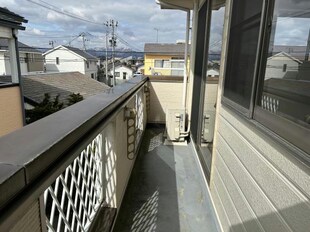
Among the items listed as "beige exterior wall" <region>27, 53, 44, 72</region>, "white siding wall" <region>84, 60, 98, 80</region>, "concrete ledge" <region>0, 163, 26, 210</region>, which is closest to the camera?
"concrete ledge" <region>0, 163, 26, 210</region>

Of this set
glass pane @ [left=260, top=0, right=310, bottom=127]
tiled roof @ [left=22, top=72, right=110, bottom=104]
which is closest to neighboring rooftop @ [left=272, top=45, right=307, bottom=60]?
glass pane @ [left=260, top=0, right=310, bottom=127]

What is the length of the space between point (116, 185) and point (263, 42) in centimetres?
150

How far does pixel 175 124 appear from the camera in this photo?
3934mm

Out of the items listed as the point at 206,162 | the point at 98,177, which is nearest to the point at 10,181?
the point at 98,177

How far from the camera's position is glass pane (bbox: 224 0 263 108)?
1295 mm

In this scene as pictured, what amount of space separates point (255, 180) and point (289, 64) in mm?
581

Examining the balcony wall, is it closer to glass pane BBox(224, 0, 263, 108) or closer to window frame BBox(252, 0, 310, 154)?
glass pane BBox(224, 0, 263, 108)

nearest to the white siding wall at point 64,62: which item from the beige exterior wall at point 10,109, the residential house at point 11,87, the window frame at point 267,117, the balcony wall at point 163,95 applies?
the residential house at point 11,87

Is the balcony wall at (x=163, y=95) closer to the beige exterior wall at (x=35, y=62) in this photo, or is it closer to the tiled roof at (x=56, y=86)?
the tiled roof at (x=56, y=86)

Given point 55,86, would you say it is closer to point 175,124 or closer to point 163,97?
point 163,97

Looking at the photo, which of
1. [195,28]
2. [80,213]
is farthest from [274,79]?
[195,28]

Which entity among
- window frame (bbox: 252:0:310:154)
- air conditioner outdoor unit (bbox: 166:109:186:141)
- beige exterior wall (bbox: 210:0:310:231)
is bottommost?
air conditioner outdoor unit (bbox: 166:109:186:141)

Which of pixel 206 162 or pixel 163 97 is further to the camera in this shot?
pixel 163 97

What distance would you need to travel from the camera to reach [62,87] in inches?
609
